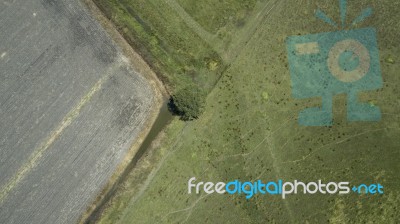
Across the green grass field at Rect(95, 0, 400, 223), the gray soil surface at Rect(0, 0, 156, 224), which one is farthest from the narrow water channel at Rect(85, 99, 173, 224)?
the gray soil surface at Rect(0, 0, 156, 224)

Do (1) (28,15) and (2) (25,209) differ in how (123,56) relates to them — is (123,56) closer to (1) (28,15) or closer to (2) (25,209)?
(1) (28,15)

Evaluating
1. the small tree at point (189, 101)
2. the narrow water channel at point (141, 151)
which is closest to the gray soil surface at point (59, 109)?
the narrow water channel at point (141, 151)

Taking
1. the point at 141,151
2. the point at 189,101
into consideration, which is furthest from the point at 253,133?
the point at 141,151

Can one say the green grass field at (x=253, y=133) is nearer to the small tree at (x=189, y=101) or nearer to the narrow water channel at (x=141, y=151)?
the narrow water channel at (x=141, y=151)

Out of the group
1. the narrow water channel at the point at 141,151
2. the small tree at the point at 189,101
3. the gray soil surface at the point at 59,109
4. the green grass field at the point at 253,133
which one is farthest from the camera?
the small tree at the point at 189,101

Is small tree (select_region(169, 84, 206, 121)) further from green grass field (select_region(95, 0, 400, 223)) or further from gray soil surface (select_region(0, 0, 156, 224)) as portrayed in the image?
gray soil surface (select_region(0, 0, 156, 224))

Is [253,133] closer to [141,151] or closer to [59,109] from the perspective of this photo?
[141,151]

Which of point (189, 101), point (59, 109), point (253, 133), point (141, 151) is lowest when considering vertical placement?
point (253, 133)

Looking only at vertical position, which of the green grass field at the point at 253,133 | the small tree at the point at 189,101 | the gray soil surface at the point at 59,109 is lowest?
the green grass field at the point at 253,133
